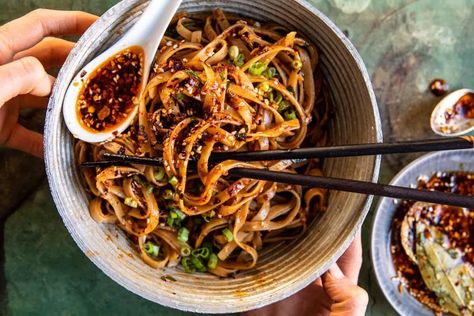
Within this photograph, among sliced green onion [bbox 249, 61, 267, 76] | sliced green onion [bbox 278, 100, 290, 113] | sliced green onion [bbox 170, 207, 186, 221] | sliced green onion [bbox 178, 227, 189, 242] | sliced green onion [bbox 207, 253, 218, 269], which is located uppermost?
sliced green onion [bbox 249, 61, 267, 76]

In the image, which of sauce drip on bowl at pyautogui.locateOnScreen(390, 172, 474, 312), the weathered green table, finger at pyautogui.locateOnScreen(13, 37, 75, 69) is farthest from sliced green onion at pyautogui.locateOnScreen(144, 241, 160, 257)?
sauce drip on bowl at pyautogui.locateOnScreen(390, 172, 474, 312)

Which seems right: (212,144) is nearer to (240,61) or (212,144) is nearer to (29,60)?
(240,61)

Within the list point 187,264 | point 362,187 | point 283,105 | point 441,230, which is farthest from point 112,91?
point 441,230

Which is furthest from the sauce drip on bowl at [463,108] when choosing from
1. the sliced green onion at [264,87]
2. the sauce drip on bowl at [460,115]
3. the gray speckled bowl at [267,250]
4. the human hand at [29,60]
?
the human hand at [29,60]

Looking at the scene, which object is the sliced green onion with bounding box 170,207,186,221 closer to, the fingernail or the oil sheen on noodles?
the oil sheen on noodles

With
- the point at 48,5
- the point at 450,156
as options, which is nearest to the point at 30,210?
the point at 48,5

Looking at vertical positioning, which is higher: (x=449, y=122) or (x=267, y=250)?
A: (x=449, y=122)
